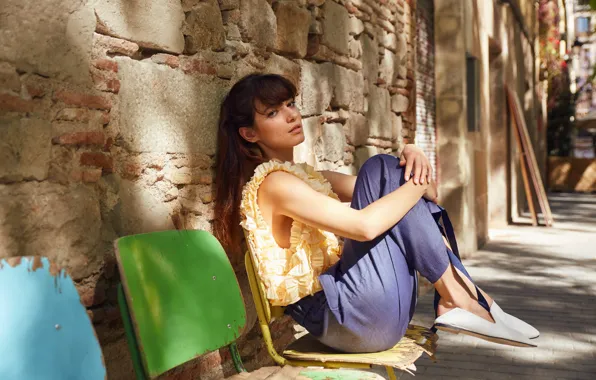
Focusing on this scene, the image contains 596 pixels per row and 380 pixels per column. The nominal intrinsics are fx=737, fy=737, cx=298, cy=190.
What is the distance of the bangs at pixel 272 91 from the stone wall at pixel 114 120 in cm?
20

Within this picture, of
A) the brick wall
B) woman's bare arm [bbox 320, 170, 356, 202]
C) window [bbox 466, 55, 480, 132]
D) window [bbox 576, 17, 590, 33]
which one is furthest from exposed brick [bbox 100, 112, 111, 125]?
window [bbox 576, 17, 590, 33]

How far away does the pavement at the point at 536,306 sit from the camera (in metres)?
4.01

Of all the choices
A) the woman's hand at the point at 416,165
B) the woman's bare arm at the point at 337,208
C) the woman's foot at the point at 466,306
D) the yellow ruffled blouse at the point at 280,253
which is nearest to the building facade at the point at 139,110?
the yellow ruffled blouse at the point at 280,253

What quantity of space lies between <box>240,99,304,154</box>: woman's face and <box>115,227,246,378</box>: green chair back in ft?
1.78

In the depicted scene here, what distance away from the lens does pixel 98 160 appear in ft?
7.50

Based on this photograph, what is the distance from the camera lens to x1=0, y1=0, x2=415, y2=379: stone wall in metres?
1.98

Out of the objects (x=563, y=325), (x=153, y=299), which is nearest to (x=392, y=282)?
(x=153, y=299)

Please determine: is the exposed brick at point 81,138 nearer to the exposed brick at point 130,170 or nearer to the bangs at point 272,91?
the exposed brick at point 130,170

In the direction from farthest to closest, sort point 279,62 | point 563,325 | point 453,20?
1. point 453,20
2. point 563,325
3. point 279,62

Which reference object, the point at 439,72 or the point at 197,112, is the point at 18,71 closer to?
the point at 197,112

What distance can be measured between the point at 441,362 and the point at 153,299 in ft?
7.99

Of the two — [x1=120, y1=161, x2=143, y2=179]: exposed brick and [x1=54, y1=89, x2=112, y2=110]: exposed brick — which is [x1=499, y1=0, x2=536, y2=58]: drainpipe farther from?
[x1=54, y1=89, x2=112, y2=110]: exposed brick

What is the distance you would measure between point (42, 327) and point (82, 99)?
2.45ft

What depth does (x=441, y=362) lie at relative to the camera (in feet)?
13.7
